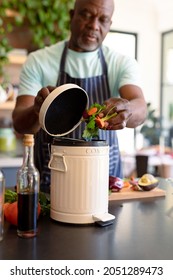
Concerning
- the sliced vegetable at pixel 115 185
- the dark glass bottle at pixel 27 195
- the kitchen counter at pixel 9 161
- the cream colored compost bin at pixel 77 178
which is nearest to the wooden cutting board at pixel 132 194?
the sliced vegetable at pixel 115 185

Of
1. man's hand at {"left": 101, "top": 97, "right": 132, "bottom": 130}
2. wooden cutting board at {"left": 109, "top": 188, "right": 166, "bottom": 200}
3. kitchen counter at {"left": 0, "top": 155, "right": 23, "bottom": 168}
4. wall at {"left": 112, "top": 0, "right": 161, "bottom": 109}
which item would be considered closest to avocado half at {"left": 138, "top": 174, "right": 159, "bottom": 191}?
wooden cutting board at {"left": 109, "top": 188, "right": 166, "bottom": 200}

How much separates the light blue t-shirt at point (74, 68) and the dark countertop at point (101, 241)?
667 millimetres

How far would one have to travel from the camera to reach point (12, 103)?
2713 millimetres

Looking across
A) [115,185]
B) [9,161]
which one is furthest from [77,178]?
[9,161]

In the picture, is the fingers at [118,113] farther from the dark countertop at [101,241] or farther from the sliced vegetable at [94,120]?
the dark countertop at [101,241]

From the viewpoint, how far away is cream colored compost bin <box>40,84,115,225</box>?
33.8 inches

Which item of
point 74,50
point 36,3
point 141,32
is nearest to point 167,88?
point 141,32

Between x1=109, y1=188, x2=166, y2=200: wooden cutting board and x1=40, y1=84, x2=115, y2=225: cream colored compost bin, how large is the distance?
27cm

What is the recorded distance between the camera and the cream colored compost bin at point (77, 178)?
2.82 ft

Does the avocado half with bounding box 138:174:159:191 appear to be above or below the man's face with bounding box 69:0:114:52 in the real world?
below

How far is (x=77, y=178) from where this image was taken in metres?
0.86

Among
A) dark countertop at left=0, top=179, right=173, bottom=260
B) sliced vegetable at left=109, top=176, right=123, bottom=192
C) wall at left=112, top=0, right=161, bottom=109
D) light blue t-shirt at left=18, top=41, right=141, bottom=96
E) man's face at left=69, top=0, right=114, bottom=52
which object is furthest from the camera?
wall at left=112, top=0, right=161, bottom=109

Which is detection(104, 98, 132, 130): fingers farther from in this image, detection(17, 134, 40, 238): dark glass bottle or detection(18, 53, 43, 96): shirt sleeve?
detection(18, 53, 43, 96): shirt sleeve
